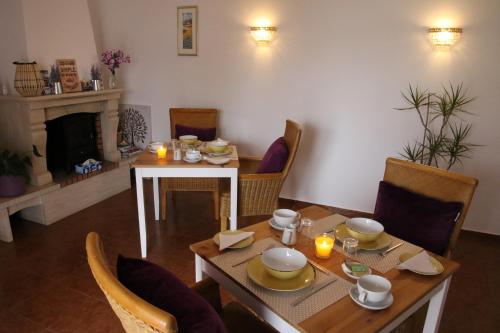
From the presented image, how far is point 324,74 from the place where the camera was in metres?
3.58

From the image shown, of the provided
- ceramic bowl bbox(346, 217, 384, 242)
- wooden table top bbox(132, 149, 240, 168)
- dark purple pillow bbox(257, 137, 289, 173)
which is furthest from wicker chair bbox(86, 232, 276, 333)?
dark purple pillow bbox(257, 137, 289, 173)

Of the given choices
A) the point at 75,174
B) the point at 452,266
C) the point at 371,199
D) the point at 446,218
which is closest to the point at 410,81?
the point at 371,199

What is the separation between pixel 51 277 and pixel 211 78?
98.7 inches

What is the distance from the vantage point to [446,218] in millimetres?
1825

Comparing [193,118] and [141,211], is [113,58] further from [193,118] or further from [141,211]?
[141,211]

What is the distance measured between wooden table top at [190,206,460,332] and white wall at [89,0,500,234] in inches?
87.9

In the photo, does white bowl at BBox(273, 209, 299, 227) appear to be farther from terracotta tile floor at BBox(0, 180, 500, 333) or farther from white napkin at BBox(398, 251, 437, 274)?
terracotta tile floor at BBox(0, 180, 500, 333)

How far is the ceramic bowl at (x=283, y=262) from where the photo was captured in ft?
4.25

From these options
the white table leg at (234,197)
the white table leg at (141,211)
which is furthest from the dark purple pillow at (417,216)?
the white table leg at (141,211)

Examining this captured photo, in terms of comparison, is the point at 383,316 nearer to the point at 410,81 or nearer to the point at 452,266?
the point at 452,266

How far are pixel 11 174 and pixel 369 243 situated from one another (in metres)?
2.76

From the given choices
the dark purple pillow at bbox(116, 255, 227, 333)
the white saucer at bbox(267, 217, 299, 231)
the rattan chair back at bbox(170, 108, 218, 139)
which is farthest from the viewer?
the rattan chair back at bbox(170, 108, 218, 139)

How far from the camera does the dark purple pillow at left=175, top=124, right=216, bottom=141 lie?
12.0 feet

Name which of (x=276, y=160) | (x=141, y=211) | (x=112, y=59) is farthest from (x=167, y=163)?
(x=112, y=59)
